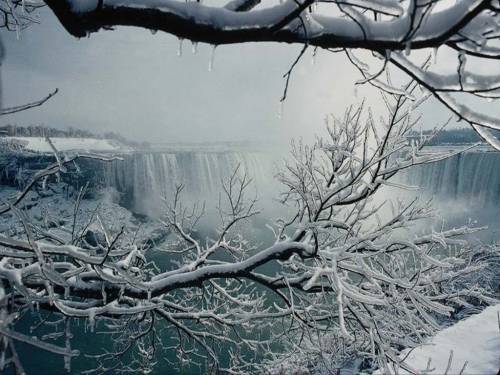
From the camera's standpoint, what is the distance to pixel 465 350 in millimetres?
8898

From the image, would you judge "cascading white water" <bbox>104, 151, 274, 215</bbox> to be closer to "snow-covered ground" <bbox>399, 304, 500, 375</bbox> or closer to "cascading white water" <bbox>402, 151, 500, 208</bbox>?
"cascading white water" <bbox>402, 151, 500, 208</bbox>

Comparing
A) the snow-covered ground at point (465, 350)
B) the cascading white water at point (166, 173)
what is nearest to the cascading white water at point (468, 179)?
the cascading white water at point (166, 173)

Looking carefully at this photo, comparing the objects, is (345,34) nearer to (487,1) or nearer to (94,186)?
(487,1)

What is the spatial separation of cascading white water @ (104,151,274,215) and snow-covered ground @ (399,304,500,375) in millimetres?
35782

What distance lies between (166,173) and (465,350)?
1675 inches

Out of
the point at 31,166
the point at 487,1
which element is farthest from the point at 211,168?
the point at 487,1

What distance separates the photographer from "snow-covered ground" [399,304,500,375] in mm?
7762

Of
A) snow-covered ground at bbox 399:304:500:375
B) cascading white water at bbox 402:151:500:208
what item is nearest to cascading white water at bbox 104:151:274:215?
cascading white water at bbox 402:151:500:208

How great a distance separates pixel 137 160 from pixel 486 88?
159 ft

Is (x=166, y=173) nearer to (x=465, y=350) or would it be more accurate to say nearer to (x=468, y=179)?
(x=468, y=179)

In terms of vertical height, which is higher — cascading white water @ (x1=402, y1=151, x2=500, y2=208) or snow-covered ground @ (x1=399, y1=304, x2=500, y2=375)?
cascading white water @ (x1=402, y1=151, x2=500, y2=208)

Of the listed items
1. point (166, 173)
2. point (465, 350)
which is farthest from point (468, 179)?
point (166, 173)

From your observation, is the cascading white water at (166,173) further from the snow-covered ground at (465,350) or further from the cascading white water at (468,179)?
the snow-covered ground at (465,350)

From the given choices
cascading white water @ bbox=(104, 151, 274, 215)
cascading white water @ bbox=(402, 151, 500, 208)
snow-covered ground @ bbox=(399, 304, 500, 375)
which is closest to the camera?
snow-covered ground @ bbox=(399, 304, 500, 375)
